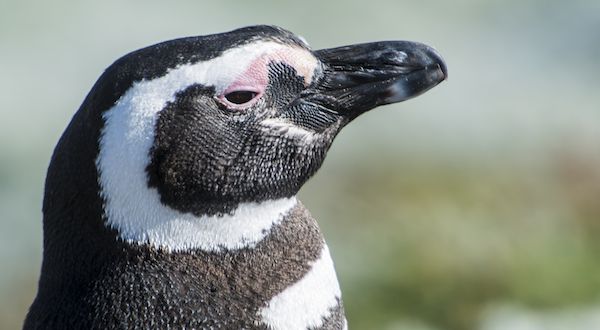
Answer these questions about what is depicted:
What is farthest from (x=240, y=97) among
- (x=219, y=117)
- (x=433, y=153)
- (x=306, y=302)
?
(x=433, y=153)

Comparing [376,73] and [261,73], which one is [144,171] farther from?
[376,73]

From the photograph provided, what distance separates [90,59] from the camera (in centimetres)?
560

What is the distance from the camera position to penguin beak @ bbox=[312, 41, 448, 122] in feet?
7.05

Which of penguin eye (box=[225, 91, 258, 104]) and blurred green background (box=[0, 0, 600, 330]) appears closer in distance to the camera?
penguin eye (box=[225, 91, 258, 104])

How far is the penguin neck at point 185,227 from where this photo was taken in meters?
1.97

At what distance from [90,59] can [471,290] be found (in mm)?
2247

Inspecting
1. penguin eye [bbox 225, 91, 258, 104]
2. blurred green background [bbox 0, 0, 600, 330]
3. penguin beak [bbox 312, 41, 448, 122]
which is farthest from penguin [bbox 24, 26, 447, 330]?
blurred green background [bbox 0, 0, 600, 330]

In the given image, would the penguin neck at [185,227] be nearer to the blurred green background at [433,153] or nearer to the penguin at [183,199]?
the penguin at [183,199]

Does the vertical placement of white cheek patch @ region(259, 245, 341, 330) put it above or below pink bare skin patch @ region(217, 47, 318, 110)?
below

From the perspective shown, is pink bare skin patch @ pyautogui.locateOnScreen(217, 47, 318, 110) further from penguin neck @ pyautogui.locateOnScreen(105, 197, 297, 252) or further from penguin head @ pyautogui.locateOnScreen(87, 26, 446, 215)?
penguin neck @ pyautogui.locateOnScreen(105, 197, 297, 252)

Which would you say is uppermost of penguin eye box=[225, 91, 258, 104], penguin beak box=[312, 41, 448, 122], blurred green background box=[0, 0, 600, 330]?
penguin eye box=[225, 91, 258, 104]

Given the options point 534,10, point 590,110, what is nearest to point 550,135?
point 590,110

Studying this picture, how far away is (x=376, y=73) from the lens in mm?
2156

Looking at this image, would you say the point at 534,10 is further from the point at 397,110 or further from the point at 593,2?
the point at 397,110
